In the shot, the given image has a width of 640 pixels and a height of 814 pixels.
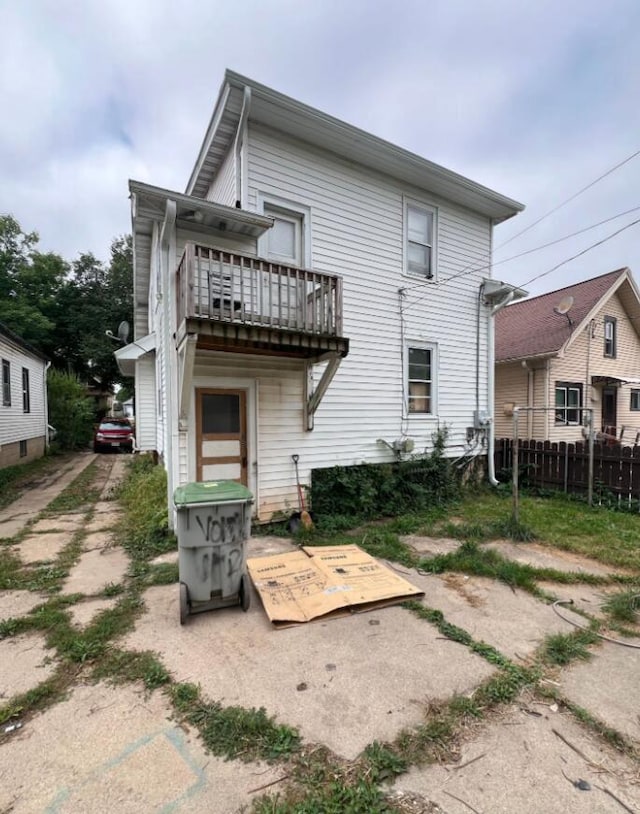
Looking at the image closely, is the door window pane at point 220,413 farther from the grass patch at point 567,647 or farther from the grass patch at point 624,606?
the grass patch at point 624,606

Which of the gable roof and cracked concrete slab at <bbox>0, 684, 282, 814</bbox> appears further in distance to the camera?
the gable roof

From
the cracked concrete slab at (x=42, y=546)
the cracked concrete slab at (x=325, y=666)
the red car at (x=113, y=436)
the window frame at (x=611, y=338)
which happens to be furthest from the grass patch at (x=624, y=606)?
the red car at (x=113, y=436)

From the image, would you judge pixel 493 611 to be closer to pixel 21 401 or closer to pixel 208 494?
pixel 208 494

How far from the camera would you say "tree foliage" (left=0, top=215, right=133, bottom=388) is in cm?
2112

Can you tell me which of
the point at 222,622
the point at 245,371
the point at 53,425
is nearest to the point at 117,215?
the point at 53,425

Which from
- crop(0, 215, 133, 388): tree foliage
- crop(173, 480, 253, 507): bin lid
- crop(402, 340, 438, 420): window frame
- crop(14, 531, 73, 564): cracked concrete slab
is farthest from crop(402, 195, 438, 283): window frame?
crop(0, 215, 133, 388): tree foliage

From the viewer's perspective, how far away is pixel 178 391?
5.32m

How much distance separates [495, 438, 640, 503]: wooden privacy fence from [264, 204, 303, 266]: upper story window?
6991 mm

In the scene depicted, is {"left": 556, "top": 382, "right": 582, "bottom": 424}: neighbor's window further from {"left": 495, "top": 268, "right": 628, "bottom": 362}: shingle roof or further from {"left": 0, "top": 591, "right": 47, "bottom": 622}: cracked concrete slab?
{"left": 0, "top": 591, "right": 47, "bottom": 622}: cracked concrete slab

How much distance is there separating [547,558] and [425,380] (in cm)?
407

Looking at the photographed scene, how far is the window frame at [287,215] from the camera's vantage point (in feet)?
19.8

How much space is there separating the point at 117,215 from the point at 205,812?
26554mm

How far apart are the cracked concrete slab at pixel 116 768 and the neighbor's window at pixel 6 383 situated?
38.3 ft

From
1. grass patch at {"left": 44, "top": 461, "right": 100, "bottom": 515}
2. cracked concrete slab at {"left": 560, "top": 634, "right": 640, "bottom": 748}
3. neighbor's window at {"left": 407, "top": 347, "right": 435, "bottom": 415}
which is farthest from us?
neighbor's window at {"left": 407, "top": 347, "right": 435, "bottom": 415}
